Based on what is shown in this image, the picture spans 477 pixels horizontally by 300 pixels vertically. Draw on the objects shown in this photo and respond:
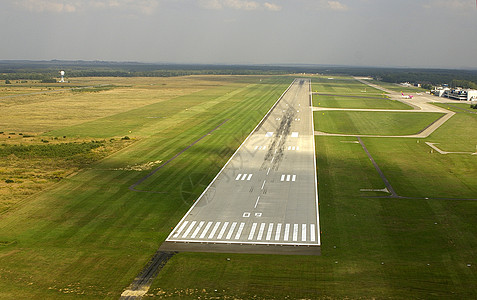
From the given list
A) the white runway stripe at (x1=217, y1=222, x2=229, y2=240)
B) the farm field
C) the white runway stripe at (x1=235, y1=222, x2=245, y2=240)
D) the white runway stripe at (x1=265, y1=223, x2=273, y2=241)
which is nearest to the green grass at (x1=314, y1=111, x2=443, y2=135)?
the farm field

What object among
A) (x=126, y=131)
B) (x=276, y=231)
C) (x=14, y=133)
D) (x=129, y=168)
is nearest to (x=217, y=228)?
(x=276, y=231)

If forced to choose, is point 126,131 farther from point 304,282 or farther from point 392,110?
point 392,110

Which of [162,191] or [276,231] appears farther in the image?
[162,191]

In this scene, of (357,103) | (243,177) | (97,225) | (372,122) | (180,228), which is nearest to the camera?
(180,228)

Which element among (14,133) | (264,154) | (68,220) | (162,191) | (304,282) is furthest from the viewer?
(14,133)

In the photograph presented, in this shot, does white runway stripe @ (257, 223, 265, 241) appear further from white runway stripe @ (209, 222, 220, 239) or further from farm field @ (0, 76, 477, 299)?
white runway stripe @ (209, 222, 220, 239)

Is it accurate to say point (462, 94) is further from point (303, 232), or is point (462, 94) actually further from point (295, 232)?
point (295, 232)

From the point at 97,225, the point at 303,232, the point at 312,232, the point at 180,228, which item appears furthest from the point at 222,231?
the point at 97,225
